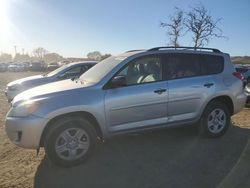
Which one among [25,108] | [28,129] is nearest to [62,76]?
[25,108]

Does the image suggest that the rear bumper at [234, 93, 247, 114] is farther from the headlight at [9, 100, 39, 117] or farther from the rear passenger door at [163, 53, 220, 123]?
the headlight at [9, 100, 39, 117]

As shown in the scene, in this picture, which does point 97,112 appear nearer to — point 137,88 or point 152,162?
point 137,88

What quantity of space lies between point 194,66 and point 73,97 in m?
2.59

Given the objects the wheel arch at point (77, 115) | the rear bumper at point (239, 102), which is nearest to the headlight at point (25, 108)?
the wheel arch at point (77, 115)

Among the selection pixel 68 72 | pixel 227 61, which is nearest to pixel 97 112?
pixel 227 61

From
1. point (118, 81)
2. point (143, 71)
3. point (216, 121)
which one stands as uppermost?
point (143, 71)

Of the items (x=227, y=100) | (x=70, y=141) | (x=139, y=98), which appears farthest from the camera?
(x=227, y=100)

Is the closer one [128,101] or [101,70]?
[128,101]

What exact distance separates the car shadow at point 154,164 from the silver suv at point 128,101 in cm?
33

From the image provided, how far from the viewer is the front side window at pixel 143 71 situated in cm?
559

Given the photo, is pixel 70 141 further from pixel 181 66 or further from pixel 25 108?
pixel 181 66

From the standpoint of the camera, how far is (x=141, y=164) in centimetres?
513

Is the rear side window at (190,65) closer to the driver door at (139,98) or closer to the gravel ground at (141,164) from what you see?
the driver door at (139,98)

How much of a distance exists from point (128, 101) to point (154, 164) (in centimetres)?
111
